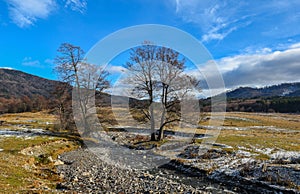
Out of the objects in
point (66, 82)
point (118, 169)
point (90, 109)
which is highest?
point (66, 82)

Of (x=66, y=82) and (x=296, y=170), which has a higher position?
(x=66, y=82)

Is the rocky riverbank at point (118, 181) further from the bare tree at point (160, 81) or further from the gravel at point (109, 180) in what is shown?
the bare tree at point (160, 81)

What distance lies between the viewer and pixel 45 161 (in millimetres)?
25656

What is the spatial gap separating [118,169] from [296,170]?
1486 centimetres

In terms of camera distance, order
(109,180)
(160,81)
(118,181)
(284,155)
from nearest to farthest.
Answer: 1. (118,181)
2. (109,180)
3. (284,155)
4. (160,81)

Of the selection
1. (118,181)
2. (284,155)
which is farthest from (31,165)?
(284,155)

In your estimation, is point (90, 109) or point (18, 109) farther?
point (18, 109)

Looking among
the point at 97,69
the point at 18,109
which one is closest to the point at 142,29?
the point at 97,69

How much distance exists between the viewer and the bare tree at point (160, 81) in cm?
3203

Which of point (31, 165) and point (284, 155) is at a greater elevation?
point (284, 155)

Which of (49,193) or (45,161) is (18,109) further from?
(49,193)

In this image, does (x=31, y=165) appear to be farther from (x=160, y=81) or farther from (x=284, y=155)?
→ (x=284, y=155)

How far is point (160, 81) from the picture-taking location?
32.8 metres

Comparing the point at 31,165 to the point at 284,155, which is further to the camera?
the point at 284,155
